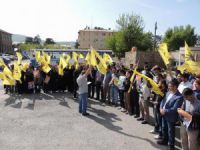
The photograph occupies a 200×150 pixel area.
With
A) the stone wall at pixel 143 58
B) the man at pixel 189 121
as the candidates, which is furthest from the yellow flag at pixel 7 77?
the stone wall at pixel 143 58

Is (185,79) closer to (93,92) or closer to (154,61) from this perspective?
(93,92)

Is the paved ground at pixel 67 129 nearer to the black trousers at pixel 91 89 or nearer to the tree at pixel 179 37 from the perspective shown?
the black trousers at pixel 91 89

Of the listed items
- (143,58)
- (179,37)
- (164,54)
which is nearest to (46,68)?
(164,54)

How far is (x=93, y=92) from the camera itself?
14.1 meters

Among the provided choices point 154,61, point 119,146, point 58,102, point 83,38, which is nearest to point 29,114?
point 58,102

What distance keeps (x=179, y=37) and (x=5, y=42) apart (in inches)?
3101

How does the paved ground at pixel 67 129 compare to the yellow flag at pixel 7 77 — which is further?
the yellow flag at pixel 7 77

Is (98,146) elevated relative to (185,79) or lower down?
lower down

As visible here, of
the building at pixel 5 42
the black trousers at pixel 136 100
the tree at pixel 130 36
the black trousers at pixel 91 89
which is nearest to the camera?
the black trousers at pixel 136 100

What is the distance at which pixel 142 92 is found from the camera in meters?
9.12

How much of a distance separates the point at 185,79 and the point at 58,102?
6.43 meters

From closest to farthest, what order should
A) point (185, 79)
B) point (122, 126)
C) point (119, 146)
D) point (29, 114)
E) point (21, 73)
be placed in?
point (119, 146) → point (185, 79) → point (122, 126) → point (29, 114) → point (21, 73)

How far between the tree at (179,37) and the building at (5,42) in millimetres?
69000

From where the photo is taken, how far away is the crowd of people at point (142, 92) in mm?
5863
